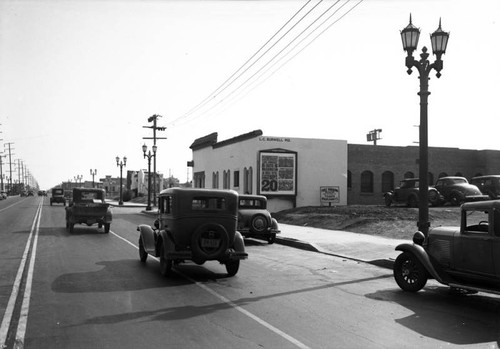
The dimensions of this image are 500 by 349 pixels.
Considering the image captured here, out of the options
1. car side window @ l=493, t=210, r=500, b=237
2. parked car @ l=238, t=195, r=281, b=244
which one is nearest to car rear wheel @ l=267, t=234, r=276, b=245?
parked car @ l=238, t=195, r=281, b=244

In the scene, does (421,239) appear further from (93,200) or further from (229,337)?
(93,200)

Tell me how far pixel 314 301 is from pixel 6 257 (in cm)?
900

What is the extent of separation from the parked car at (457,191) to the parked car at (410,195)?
73 cm

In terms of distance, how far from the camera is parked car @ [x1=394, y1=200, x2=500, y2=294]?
25.3 ft

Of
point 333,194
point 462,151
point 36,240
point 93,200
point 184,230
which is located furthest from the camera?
point 462,151

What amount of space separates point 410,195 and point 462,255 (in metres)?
21.8

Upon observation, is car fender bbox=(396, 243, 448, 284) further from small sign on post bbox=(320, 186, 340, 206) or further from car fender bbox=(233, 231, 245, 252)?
small sign on post bbox=(320, 186, 340, 206)

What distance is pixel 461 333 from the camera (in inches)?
244

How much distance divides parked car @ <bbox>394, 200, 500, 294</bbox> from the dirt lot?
31.0ft

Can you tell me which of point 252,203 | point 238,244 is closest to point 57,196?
point 252,203

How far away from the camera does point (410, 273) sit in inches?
356

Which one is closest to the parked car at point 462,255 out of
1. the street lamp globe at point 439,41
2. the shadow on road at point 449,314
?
the shadow on road at point 449,314

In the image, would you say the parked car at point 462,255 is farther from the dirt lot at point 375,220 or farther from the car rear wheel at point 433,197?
the car rear wheel at point 433,197

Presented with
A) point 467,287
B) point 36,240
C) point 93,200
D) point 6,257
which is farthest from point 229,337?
point 93,200
